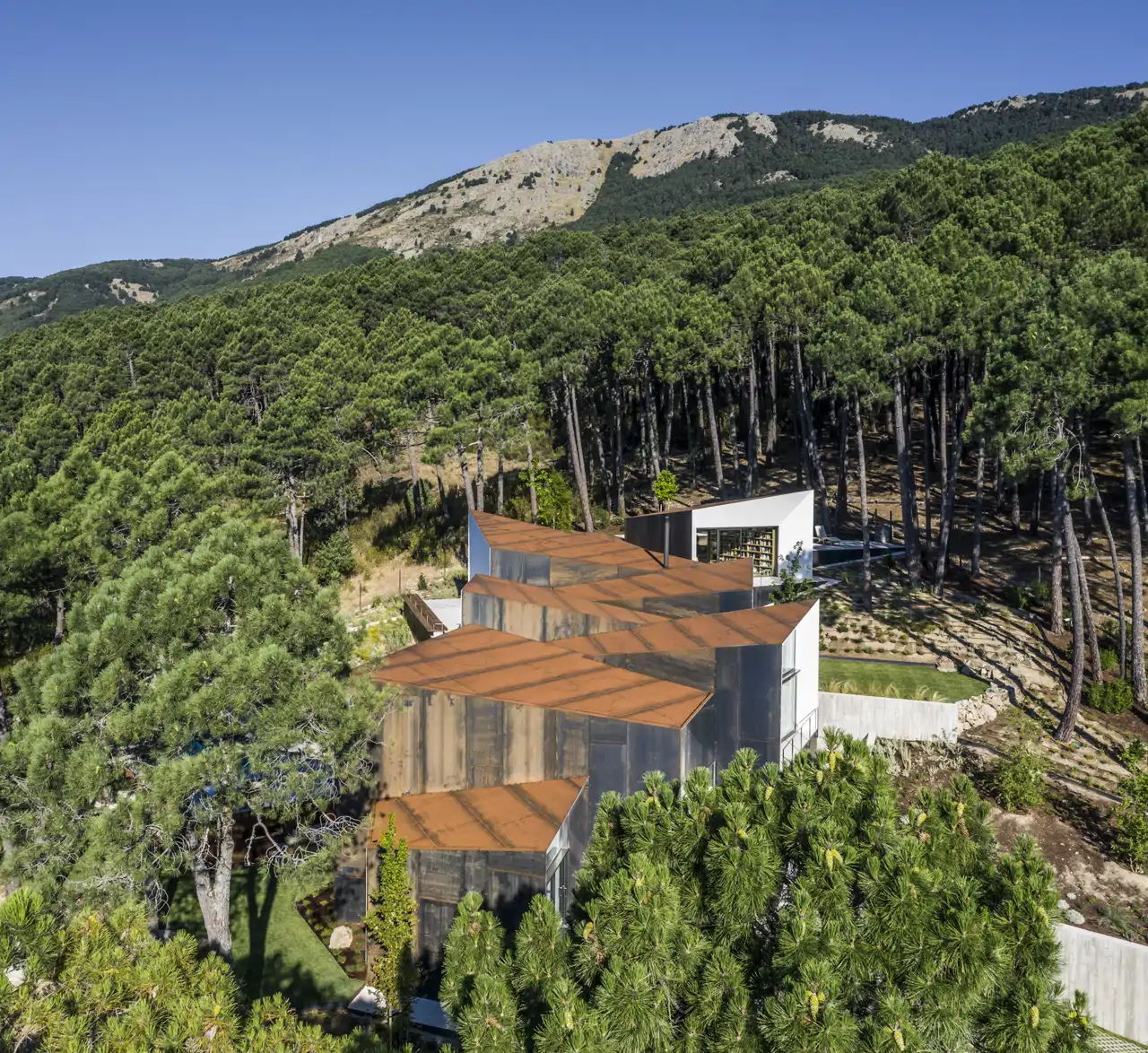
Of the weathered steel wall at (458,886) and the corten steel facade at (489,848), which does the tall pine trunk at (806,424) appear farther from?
the weathered steel wall at (458,886)

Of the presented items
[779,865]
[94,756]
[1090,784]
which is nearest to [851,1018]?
[779,865]

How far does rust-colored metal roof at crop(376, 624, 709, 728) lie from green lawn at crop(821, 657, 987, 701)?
23.4ft

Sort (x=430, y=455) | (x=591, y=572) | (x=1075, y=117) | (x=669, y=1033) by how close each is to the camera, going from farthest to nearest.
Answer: (x=1075, y=117)
(x=430, y=455)
(x=591, y=572)
(x=669, y=1033)

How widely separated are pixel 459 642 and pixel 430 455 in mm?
16090

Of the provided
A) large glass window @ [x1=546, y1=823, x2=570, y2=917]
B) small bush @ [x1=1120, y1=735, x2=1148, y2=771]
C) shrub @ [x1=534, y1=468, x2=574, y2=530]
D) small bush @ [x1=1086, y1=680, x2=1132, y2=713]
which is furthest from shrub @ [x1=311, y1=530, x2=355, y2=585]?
small bush @ [x1=1120, y1=735, x2=1148, y2=771]

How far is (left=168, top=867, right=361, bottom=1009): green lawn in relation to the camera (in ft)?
39.7

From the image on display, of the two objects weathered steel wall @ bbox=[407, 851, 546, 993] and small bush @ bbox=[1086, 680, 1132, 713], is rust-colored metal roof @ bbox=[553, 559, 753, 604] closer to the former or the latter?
weathered steel wall @ bbox=[407, 851, 546, 993]

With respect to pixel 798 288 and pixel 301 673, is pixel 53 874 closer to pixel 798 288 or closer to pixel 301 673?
pixel 301 673

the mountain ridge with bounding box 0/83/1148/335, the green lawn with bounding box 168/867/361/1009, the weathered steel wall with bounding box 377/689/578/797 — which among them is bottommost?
the green lawn with bounding box 168/867/361/1009

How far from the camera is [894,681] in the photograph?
19.9 m

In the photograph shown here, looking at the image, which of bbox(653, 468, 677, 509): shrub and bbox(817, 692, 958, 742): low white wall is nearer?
bbox(817, 692, 958, 742): low white wall

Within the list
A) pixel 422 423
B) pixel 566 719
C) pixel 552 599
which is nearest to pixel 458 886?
pixel 566 719

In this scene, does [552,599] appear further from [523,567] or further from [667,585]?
[667,585]

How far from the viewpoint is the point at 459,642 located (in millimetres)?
15688
